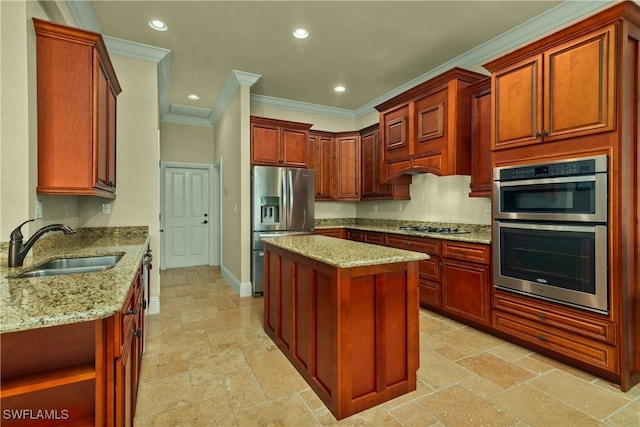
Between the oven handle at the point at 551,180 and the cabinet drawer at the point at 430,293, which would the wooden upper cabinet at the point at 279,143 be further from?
the oven handle at the point at 551,180

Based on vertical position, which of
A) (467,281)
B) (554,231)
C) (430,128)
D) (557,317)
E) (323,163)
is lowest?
(557,317)

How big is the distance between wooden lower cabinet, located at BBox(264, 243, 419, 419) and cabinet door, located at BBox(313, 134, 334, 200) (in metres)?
3.20

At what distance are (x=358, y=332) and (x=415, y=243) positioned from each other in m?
2.06

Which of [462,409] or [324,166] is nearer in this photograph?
[462,409]

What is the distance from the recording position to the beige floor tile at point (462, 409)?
1772 millimetres

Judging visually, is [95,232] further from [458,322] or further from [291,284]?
[458,322]

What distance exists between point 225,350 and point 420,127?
3153mm

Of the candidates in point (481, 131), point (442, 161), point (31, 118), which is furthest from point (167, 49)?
point (481, 131)

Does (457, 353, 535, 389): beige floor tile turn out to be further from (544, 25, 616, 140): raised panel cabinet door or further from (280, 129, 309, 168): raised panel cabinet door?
(280, 129, 309, 168): raised panel cabinet door

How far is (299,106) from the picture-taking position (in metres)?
5.38

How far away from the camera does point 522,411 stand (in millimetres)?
1854

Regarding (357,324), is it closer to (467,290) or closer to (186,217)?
(467,290)

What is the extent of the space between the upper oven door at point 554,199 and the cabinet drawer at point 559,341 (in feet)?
2.78

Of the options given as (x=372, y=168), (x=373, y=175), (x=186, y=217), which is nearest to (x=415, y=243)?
(x=373, y=175)
